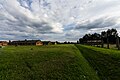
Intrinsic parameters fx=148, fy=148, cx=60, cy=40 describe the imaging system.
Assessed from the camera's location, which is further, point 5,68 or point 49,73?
point 5,68

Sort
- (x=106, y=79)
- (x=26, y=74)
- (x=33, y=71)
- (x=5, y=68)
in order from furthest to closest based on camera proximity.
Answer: (x=5, y=68), (x=33, y=71), (x=26, y=74), (x=106, y=79)

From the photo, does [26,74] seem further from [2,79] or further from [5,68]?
[5,68]

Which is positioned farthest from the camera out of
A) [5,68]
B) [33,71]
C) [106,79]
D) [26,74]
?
[5,68]

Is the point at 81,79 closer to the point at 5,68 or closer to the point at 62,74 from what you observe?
the point at 62,74

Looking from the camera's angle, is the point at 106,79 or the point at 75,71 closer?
the point at 106,79

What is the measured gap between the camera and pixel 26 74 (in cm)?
1395

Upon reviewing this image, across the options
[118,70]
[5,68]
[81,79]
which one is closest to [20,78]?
[5,68]

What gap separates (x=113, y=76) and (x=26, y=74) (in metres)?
7.95

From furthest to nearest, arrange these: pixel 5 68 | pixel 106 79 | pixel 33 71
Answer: pixel 5 68 < pixel 33 71 < pixel 106 79

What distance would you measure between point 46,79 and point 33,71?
2.63m

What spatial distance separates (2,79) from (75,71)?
22.3 ft

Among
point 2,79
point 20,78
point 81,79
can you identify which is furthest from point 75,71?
point 2,79

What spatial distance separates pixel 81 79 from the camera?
498 inches

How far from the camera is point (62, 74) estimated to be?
13984 mm
